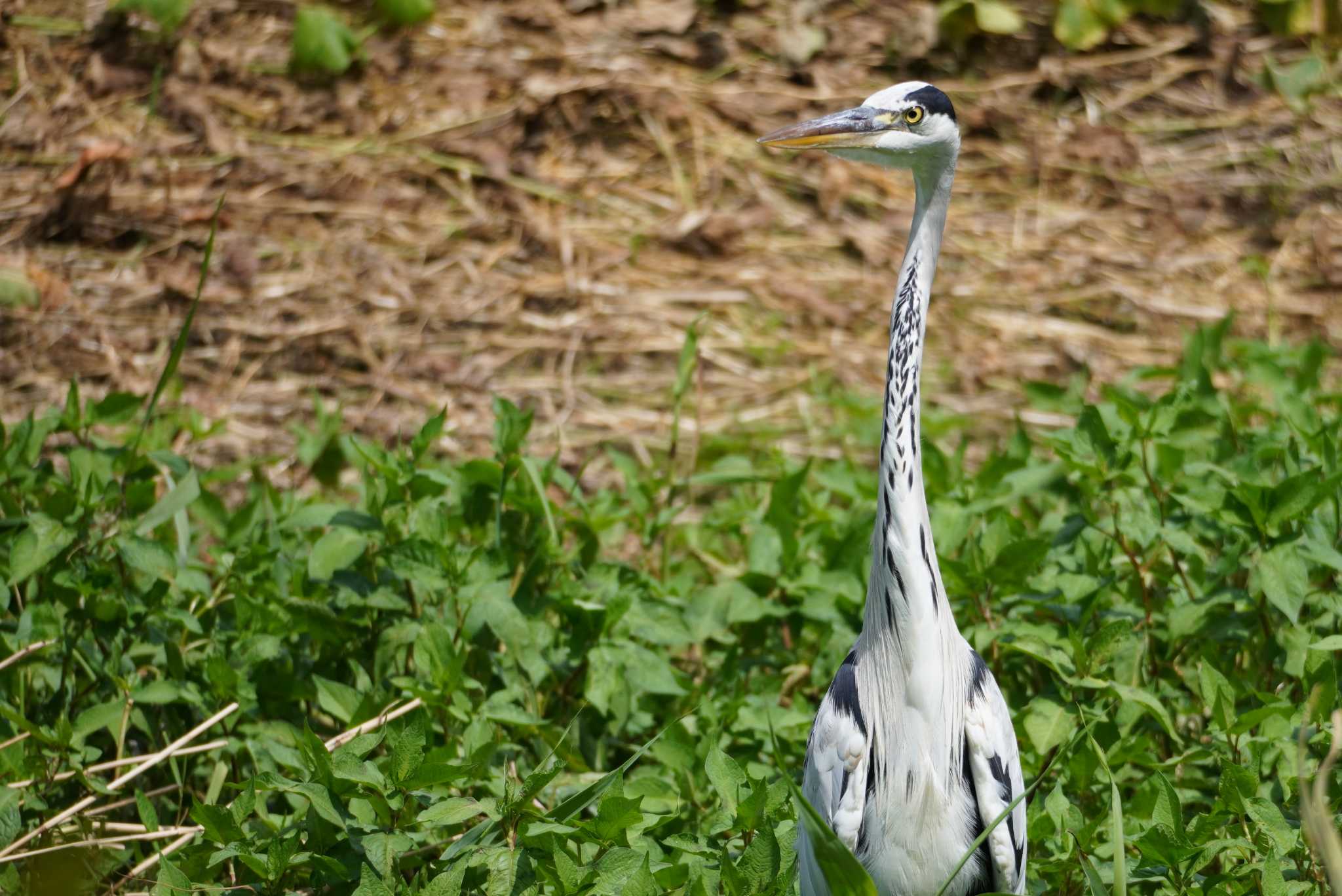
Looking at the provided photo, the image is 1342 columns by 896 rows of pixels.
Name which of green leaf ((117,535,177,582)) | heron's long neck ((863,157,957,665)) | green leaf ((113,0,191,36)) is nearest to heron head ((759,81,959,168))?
heron's long neck ((863,157,957,665))

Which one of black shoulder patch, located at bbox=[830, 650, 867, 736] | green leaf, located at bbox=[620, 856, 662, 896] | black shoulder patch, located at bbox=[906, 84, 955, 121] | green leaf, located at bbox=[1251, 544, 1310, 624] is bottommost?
green leaf, located at bbox=[620, 856, 662, 896]

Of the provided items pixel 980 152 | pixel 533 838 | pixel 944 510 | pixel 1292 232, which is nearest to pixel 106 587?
pixel 533 838

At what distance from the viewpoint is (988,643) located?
3389 millimetres

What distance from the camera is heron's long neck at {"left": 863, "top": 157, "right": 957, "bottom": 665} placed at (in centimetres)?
265

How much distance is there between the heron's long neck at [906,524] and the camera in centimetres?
265

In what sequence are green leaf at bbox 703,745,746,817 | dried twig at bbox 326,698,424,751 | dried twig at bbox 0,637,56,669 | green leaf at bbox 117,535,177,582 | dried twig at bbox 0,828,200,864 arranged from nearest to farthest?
green leaf at bbox 703,745,746,817 < dried twig at bbox 0,828,200,864 < dried twig at bbox 326,698,424,751 < dried twig at bbox 0,637,56,669 < green leaf at bbox 117,535,177,582

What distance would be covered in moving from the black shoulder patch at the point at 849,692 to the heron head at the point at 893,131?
1094mm

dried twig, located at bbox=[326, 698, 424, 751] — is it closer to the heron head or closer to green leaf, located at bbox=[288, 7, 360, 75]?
the heron head

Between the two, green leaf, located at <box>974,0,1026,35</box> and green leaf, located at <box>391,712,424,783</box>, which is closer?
green leaf, located at <box>391,712,424,783</box>

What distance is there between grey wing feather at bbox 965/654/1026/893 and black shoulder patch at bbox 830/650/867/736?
8.9 inches

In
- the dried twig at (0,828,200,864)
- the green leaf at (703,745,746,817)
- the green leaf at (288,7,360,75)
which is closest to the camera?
the green leaf at (703,745,746,817)

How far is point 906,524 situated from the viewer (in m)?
2.64

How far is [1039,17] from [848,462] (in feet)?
12.1

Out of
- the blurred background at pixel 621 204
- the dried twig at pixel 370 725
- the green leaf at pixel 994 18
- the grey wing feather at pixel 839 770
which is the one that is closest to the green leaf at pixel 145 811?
the dried twig at pixel 370 725
